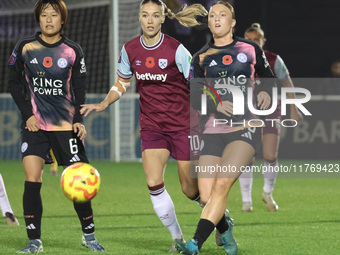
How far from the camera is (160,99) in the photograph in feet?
21.0

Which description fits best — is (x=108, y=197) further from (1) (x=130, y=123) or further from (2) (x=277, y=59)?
(1) (x=130, y=123)

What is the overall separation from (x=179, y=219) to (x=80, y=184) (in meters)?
2.68

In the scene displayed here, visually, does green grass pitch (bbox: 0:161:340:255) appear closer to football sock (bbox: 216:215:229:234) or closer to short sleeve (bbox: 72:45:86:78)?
football sock (bbox: 216:215:229:234)

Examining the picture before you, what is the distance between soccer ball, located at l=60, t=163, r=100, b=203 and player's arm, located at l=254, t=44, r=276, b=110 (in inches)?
53.6

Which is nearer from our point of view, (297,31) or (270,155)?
(270,155)

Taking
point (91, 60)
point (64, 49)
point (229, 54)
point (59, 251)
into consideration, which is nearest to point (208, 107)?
point (229, 54)

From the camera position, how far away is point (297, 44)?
21.0m

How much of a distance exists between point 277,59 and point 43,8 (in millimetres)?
3714

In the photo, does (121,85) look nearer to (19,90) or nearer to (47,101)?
(47,101)

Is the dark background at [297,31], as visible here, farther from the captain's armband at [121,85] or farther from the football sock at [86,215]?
the football sock at [86,215]

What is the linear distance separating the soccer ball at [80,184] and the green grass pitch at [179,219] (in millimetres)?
509

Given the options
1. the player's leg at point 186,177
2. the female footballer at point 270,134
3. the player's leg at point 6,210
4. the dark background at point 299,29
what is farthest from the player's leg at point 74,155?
the dark background at point 299,29

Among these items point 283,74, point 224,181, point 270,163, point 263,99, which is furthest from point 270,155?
point 224,181

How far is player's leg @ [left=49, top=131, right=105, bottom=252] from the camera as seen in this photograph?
247 inches
